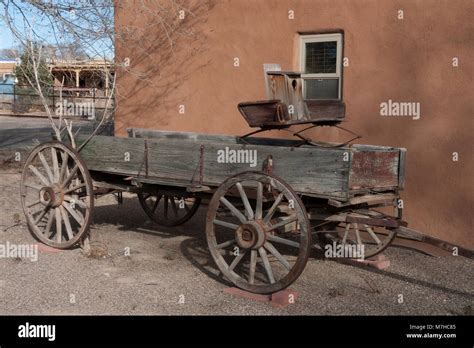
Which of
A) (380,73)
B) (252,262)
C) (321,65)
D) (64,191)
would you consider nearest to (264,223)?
→ (252,262)

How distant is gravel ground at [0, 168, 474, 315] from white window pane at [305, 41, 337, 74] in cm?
276

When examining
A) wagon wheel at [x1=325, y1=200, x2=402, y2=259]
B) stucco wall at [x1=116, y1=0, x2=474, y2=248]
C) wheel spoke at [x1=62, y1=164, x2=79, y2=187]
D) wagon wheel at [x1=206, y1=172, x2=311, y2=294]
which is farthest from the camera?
stucco wall at [x1=116, y1=0, x2=474, y2=248]

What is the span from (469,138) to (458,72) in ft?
2.72

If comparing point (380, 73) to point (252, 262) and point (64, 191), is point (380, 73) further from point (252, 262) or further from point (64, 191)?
point (64, 191)

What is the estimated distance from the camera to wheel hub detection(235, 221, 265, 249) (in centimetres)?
496

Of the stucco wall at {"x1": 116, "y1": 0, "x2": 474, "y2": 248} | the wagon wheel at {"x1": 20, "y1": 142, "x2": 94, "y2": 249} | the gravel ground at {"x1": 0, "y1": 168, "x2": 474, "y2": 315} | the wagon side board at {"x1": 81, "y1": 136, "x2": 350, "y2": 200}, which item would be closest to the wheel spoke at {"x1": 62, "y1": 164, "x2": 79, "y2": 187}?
the wagon wheel at {"x1": 20, "y1": 142, "x2": 94, "y2": 249}

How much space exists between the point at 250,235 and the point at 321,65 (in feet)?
12.9

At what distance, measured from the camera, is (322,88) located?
8086 millimetres

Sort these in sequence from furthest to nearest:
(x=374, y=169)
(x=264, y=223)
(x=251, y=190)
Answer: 1. (x=251, y=190)
2. (x=374, y=169)
3. (x=264, y=223)

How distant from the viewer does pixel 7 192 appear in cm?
1057

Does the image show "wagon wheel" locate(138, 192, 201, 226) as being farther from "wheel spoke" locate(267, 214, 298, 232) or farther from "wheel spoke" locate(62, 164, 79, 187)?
"wheel spoke" locate(267, 214, 298, 232)

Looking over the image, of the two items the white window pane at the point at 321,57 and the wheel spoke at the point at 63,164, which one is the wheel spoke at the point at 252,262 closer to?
the wheel spoke at the point at 63,164

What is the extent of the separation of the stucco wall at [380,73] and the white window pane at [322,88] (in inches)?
9.6
